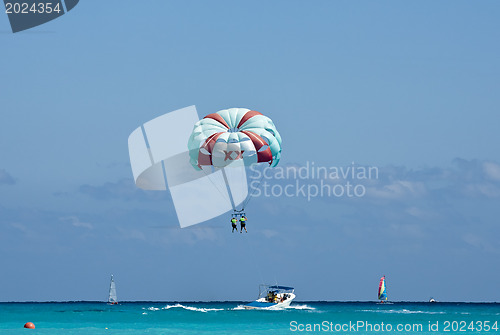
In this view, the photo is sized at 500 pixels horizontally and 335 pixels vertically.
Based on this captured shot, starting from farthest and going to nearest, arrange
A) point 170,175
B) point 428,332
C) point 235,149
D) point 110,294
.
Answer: point 110,294 < point 428,332 < point 170,175 < point 235,149

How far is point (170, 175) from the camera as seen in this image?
46.2 metres

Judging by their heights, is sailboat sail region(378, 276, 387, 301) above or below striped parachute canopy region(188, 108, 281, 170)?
above

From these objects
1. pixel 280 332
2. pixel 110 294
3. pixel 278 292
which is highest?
pixel 110 294

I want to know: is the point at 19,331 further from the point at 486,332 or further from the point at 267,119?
the point at 486,332

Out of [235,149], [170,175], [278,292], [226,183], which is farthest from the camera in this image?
[278,292]

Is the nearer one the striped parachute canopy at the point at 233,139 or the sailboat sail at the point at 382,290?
the striped parachute canopy at the point at 233,139

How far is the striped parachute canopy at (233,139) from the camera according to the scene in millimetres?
39000

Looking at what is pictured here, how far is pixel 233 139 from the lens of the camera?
3912 cm

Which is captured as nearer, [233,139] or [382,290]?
[233,139]

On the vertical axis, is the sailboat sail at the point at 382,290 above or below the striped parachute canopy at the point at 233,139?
above

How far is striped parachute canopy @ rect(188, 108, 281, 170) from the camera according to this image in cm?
3900

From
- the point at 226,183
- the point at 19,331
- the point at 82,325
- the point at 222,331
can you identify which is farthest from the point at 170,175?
the point at 82,325

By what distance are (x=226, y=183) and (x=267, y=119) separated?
12.1 ft

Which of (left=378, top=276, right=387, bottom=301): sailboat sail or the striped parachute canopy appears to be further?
(left=378, top=276, right=387, bottom=301): sailboat sail
